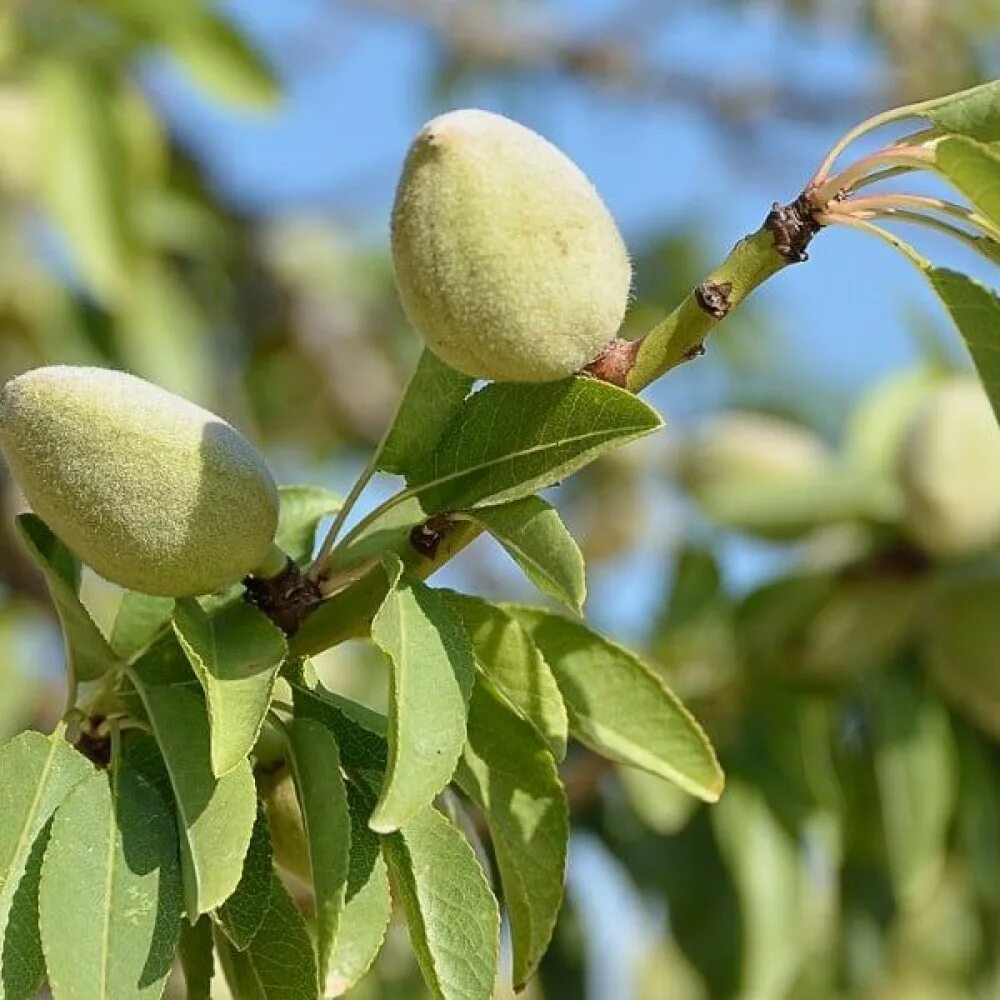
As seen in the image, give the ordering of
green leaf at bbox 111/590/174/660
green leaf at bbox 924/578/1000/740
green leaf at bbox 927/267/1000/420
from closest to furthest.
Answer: green leaf at bbox 927/267/1000/420
green leaf at bbox 111/590/174/660
green leaf at bbox 924/578/1000/740

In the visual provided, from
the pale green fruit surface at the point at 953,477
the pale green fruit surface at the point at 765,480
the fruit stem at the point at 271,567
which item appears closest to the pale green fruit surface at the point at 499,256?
the fruit stem at the point at 271,567

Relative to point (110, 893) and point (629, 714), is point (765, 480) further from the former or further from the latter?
point (110, 893)

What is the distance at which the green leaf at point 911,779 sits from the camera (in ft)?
5.49

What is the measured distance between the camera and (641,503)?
3.04 meters

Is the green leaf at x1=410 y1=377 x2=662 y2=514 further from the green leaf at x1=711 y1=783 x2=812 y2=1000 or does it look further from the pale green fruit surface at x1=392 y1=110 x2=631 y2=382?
the green leaf at x1=711 y1=783 x2=812 y2=1000

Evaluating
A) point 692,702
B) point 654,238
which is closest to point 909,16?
point 654,238

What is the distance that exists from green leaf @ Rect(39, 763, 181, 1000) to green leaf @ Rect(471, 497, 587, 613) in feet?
0.68

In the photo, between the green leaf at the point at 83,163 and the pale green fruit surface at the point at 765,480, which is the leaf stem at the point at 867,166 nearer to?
the pale green fruit surface at the point at 765,480

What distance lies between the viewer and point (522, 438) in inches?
35.2

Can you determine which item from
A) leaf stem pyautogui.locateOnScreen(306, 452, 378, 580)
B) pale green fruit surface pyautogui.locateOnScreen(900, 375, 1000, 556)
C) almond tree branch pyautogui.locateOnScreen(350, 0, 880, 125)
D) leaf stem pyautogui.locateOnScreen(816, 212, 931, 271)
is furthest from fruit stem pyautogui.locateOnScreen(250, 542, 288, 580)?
almond tree branch pyautogui.locateOnScreen(350, 0, 880, 125)

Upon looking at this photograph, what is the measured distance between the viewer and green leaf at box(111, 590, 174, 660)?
100 cm

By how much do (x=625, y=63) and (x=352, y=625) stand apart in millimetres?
2822

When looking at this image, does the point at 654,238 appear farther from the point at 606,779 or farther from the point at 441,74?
the point at 606,779

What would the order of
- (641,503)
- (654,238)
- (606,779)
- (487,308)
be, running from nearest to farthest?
1. (487,308)
2. (606,779)
3. (641,503)
4. (654,238)
